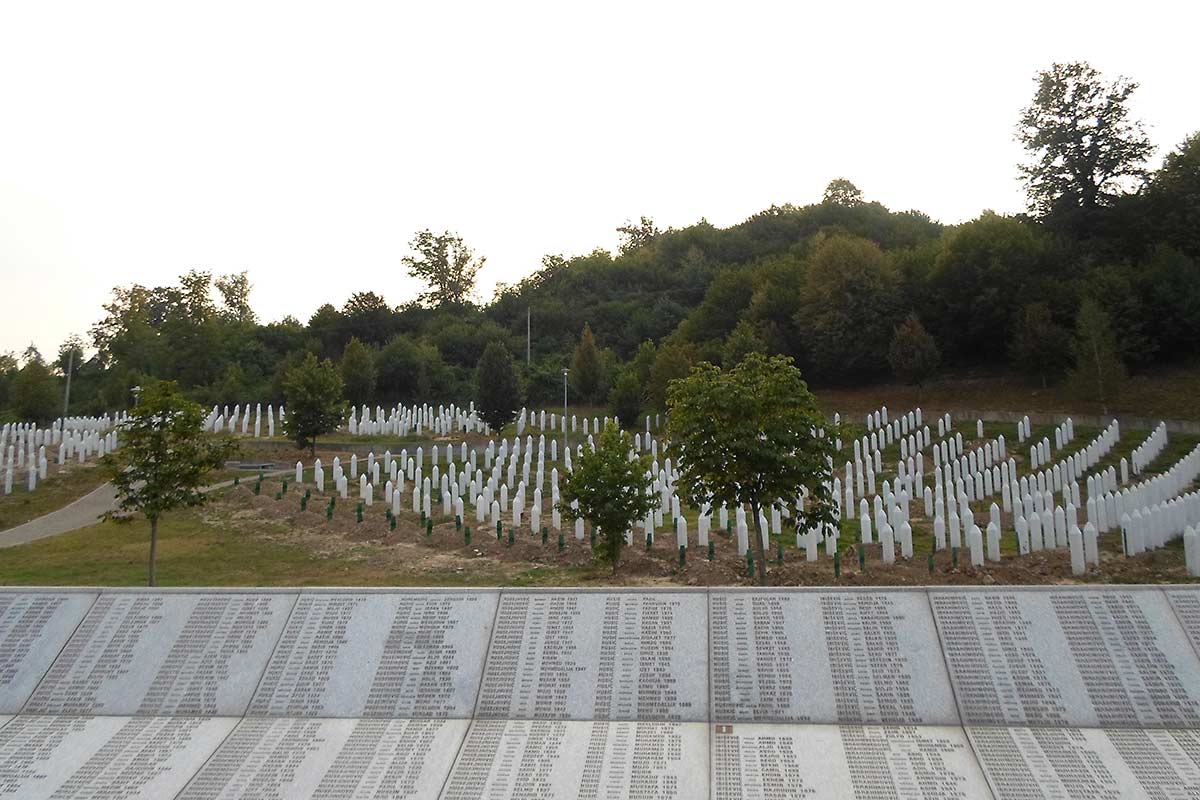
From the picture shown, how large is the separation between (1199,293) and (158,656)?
119 ft

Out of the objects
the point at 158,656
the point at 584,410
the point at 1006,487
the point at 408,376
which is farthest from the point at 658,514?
the point at 408,376

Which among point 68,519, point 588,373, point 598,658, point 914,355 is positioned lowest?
point 68,519

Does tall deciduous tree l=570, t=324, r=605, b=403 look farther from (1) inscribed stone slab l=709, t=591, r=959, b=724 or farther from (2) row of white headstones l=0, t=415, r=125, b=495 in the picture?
(1) inscribed stone slab l=709, t=591, r=959, b=724

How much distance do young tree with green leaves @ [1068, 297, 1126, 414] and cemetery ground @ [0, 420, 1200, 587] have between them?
1216 cm

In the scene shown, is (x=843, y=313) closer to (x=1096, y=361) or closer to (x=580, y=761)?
(x=1096, y=361)

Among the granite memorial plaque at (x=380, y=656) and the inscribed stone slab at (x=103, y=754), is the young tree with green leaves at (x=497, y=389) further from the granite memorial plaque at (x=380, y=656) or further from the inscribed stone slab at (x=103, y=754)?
the inscribed stone slab at (x=103, y=754)

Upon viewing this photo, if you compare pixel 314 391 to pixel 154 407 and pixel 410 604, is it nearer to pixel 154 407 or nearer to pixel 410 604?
pixel 154 407

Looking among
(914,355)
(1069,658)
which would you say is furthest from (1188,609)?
(914,355)

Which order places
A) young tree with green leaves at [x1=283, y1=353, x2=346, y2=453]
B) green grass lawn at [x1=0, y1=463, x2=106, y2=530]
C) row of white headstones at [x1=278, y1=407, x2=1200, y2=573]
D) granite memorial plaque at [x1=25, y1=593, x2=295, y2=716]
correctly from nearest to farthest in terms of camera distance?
granite memorial plaque at [x1=25, y1=593, x2=295, y2=716], row of white headstones at [x1=278, y1=407, x2=1200, y2=573], green grass lawn at [x1=0, y1=463, x2=106, y2=530], young tree with green leaves at [x1=283, y1=353, x2=346, y2=453]

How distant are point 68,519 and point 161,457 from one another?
10846 mm

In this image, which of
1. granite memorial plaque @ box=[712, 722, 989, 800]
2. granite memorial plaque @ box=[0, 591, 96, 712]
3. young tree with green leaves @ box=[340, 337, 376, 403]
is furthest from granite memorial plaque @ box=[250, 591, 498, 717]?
young tree with green leaves @ box=[340, 337, 376, 403]

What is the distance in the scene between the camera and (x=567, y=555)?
619 inches

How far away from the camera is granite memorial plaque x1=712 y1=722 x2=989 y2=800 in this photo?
568 cm

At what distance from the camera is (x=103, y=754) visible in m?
6.51
